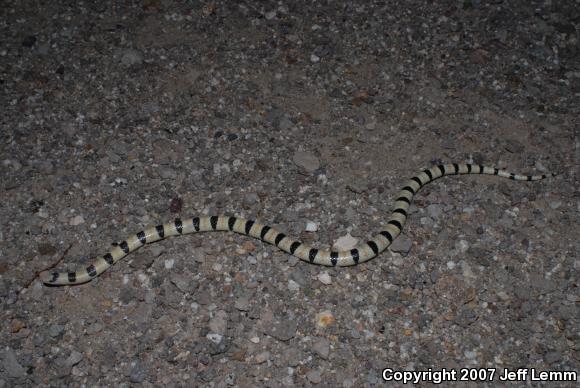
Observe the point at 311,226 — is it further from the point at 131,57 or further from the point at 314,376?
the point at 131,57

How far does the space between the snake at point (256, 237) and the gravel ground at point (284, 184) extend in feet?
0.40

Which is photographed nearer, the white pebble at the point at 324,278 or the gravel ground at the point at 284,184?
the gravel ground at the point at 284,184

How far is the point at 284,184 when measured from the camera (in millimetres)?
→ 7449

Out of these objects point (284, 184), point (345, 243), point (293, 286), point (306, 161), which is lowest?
point (293, 286)

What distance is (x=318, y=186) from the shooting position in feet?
24.4

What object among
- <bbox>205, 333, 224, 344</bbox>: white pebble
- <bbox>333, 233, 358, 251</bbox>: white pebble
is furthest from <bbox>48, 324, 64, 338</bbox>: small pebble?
<bbox>333, 233, 358, 251</bbox>: white pebble

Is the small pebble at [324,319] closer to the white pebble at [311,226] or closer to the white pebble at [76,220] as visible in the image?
the white pebble at [311,226]

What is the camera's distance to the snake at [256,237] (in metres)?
6.63

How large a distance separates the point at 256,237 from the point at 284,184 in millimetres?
914

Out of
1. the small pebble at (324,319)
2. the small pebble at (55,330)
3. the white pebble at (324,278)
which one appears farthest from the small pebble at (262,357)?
the small pebble at (55,330)

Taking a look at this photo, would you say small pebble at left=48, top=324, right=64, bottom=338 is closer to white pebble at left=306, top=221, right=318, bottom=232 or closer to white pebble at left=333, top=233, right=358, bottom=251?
white pebble at left=306, top=221, right=318, bottom=232

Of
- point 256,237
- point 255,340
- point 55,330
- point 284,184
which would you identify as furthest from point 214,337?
point 284,184

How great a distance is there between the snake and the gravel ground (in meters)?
0.12

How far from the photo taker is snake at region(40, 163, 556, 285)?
261 inches
